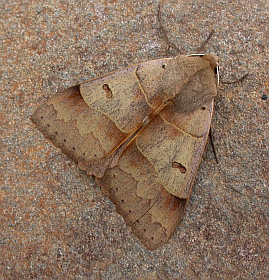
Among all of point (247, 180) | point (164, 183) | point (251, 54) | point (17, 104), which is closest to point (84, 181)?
point (164, 183)

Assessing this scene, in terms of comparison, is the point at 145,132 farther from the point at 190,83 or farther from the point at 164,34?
the point at 164,34

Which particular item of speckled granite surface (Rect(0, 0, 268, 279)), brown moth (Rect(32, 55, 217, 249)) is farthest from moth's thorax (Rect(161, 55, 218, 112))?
speckled granite surface (Rect(0, 0, 268, 279))

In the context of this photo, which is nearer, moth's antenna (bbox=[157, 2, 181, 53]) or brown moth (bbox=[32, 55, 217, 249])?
brown moth (bbox=[32, 55, 217, 249])

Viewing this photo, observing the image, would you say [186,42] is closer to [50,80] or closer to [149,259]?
[50,80]

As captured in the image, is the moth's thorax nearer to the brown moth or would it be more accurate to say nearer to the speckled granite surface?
the brown moth

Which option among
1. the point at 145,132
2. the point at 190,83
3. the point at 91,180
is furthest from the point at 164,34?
the point at 91,180

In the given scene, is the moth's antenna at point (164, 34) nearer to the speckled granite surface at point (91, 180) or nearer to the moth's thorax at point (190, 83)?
the speckled granite surface at point (91, 180)
